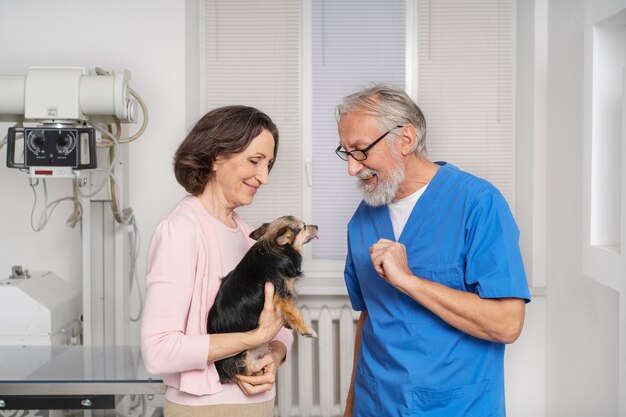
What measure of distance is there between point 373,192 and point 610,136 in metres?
0.78

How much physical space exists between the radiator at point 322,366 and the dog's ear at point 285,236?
58.7 inches

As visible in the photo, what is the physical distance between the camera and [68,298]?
2686mm

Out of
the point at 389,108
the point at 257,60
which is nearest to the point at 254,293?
the point at 389,108

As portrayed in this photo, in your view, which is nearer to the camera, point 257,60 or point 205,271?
point 205,271

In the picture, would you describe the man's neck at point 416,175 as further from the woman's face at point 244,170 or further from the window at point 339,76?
the window at point 339,76

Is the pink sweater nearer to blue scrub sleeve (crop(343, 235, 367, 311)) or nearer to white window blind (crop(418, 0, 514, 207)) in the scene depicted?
blue scrub sleeve (crop(343, 235, 367, 311))

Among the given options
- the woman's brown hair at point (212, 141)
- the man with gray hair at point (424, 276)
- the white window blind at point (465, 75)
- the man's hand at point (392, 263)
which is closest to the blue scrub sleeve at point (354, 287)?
the man with gray hair at point (424, 276)

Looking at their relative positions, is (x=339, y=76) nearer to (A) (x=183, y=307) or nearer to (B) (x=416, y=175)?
(B) (x=416, y=175)

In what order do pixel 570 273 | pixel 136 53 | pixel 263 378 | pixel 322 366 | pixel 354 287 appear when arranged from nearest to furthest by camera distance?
pixel 263 378
pixel 354 287
pixel 570 273
pixel 136 53
pixel 322 366

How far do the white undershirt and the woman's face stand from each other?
1.28ft

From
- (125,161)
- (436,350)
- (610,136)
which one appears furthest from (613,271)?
(125,161)

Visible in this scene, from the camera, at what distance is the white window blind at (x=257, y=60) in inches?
132

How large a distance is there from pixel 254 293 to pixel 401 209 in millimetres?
491

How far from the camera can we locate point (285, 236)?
1.70 metres
